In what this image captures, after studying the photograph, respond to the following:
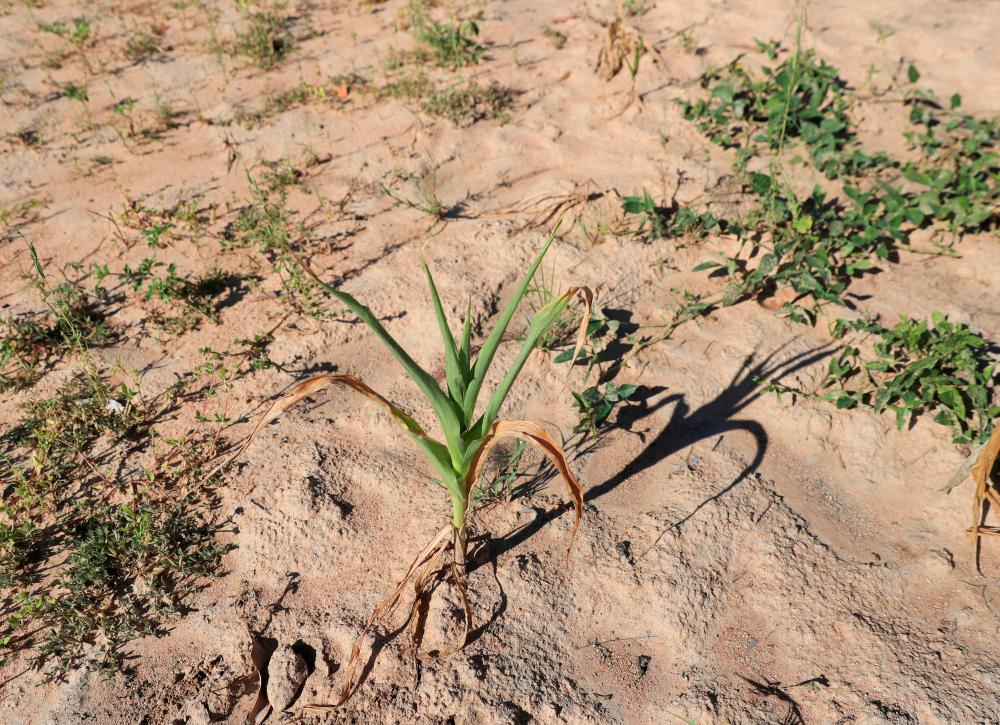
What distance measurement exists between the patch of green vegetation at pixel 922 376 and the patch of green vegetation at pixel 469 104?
1905 mm

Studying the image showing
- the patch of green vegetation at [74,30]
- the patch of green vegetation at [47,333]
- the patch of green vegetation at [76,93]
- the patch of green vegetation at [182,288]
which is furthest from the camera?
the patch of green vegetation at [74,30]

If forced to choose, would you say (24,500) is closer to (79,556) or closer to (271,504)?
(79,556)

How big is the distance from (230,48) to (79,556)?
3.04 m

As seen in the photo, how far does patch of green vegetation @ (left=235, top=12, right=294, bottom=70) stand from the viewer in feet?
12.4

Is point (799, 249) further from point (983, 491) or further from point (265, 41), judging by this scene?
point (265, 41)

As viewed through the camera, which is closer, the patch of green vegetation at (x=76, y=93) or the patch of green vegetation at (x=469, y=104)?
the patch of green vegetation at (x=469, y=104)

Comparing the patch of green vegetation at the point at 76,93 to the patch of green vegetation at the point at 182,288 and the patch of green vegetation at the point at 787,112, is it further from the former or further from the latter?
the patch of green vegetation at the point at 787,112

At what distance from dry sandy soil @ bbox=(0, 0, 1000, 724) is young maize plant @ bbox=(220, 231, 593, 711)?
0.12 metres

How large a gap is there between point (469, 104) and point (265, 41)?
1298 mm

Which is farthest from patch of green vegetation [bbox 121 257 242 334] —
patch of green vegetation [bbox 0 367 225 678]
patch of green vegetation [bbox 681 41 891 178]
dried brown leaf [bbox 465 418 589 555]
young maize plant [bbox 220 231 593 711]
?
patch of green vegetation [bbox 681 41 891 178]

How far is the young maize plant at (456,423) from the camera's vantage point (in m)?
1.42

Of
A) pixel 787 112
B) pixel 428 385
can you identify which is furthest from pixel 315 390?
pixel 787 112

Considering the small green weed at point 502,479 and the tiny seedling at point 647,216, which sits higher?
the tiny seedling at point 647,216

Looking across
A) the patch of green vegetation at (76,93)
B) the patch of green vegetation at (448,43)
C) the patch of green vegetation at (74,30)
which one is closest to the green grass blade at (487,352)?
the patch of green vegetation at (448,43)
